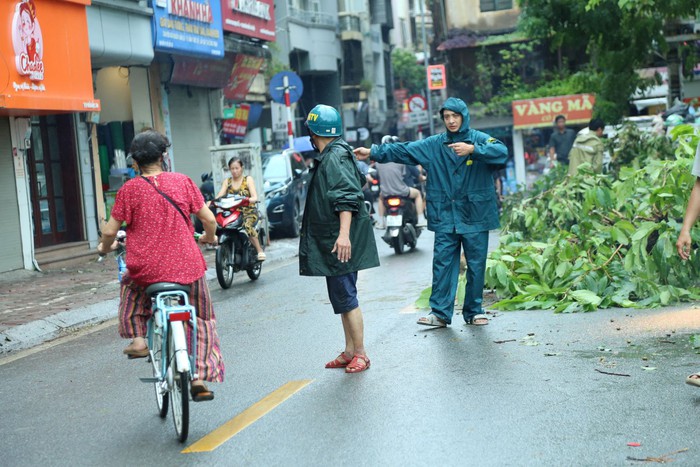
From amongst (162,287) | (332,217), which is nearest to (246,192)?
(332,217)

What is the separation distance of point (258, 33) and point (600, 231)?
63.6ft

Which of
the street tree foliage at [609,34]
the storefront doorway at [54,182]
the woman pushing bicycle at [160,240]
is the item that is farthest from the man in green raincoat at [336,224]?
the storefront doorway at [54,182]

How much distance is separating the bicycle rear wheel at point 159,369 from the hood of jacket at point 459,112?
3.56 metres

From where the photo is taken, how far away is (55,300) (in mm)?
13359

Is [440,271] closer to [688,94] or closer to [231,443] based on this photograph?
[231,443]

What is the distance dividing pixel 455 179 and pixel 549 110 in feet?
109

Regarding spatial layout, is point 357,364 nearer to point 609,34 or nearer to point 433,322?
point 433,322

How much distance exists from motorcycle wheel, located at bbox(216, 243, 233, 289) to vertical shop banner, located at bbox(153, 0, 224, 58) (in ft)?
29.3

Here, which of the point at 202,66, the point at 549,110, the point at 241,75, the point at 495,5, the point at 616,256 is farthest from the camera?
the point at 495,5

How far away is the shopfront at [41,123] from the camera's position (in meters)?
16.2

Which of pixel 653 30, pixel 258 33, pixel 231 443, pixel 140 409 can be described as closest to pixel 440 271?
pixel 140 409

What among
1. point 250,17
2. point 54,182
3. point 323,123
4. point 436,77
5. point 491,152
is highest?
point 250,17

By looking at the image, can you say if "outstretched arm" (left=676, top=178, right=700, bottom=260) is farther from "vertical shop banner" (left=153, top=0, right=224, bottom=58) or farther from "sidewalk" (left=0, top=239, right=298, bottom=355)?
"vertical shop banner" (left=153, top=0, right=224, bottom=58)

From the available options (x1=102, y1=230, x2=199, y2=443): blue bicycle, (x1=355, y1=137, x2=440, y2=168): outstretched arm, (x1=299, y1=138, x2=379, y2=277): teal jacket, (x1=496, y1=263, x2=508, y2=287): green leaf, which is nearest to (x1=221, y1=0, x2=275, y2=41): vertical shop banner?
(x1=496, y1=263, x2=508, y2=287): green leaf
